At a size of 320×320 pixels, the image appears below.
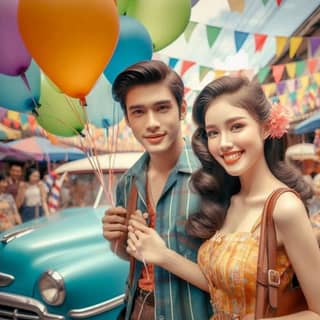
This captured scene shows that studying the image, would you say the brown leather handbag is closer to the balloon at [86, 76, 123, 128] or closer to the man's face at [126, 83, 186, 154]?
the man's face at [126, 83, 186, 154]

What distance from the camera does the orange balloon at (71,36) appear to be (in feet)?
6.26

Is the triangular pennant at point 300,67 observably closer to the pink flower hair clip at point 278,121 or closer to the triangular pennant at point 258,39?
the triangular pennant at point 258,39

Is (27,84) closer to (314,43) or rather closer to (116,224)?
(116,224)

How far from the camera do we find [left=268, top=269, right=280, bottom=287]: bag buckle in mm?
1391

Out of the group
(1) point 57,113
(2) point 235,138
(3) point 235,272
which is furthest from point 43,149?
(3) point 235,272

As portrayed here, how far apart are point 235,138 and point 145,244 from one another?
1.91ft

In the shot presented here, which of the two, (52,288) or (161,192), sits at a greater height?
(161,192)

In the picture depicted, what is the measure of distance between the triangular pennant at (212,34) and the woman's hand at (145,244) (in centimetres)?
399

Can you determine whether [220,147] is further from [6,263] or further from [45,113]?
[6,263]

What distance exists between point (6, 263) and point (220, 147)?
6.67ft

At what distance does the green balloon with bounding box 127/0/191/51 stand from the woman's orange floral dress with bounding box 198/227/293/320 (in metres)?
1.44

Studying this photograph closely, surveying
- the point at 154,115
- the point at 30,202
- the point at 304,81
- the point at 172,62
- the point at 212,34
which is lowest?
the point at 30,202

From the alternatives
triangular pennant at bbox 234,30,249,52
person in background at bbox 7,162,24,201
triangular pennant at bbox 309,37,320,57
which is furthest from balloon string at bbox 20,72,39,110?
triangular pennant at bbox 309,37,320,57

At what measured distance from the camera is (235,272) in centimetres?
147
